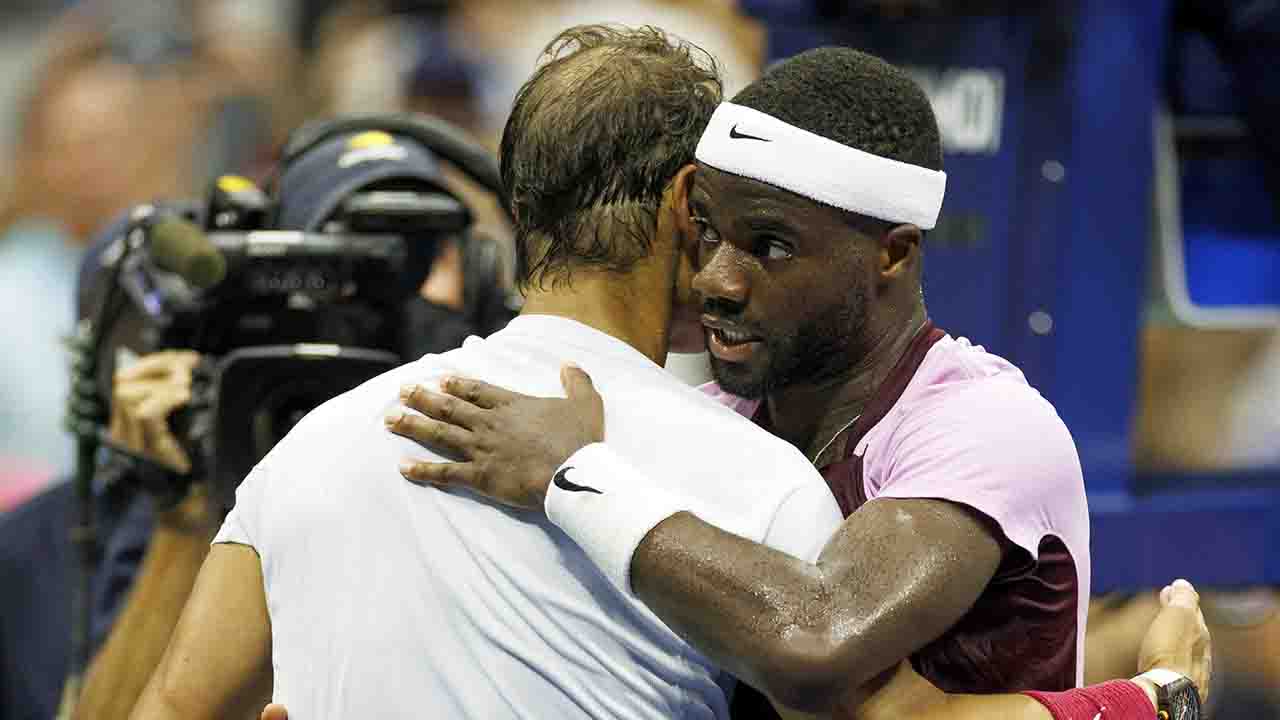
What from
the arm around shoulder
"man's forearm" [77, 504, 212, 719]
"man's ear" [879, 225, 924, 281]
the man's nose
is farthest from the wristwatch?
"man's forearm" [77, 504, 212, 719]

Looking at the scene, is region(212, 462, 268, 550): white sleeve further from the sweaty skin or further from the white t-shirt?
the sweaty skin

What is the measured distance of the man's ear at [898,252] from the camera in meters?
2.22

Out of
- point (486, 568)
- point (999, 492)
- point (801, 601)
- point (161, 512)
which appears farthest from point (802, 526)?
point (161, 512)

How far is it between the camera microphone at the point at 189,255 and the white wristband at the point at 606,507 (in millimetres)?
1045

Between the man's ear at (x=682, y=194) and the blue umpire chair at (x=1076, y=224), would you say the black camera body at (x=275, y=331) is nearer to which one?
the man's ear at (x=682, y=194)

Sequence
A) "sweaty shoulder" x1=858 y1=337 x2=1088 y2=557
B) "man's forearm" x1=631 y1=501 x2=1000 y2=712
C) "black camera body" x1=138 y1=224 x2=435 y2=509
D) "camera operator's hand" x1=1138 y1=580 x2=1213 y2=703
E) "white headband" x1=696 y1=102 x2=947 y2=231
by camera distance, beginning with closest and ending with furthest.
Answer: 1. "man's forearm" x1=631 y1=501 x2=1000 y2=712
2. "sweaty shoulder" x1=858 y1=337 x2=1088 y2=557
3. "white headband" x1=696 y1=102 x2=947 y2=231
4. "camera operator's hand" x1=1138 y1=580 x2=1213 y2=703
5. "black camera body" x1=138 y1=224 x2=435 y2=509

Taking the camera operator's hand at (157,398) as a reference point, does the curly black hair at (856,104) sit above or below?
above

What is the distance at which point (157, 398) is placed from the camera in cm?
302

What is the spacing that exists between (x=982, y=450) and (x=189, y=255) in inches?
49.9

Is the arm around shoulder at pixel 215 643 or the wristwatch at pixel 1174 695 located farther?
the wristwatch at pixel 1174 695

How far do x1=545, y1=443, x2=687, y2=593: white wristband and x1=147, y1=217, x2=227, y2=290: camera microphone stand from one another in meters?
1.05

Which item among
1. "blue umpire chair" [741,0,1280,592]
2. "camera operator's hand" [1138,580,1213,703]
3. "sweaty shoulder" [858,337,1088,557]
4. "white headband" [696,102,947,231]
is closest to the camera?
"sweaty shoulder" [858,337,1088,557]

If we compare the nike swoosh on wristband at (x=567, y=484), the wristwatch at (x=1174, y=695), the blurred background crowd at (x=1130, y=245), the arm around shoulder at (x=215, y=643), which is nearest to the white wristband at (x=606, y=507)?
the nike swoosh on wristband at (x=567, y=484)

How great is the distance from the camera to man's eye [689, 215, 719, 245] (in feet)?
7.00
